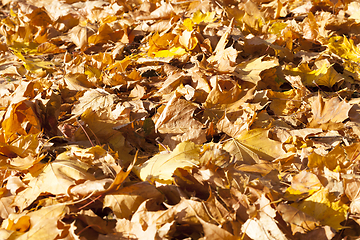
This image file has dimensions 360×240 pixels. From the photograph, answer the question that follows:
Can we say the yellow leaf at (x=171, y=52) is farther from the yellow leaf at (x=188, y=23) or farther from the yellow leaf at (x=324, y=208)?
the yellow leaf at (x=324, y=208)

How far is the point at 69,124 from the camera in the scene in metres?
1.38

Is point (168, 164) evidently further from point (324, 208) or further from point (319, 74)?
point (319, 74)

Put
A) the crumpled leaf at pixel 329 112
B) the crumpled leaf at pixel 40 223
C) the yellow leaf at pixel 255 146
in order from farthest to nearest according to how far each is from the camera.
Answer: the crumpled leaf at pixel 329 112
the yellow leaf at pixel 255 146
the crumpled leaf at pixel 40 223

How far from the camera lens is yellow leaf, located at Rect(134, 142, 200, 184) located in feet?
3.59

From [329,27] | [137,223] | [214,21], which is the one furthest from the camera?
Result: [214,21]

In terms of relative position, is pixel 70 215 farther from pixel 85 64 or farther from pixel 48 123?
pixel 85 64

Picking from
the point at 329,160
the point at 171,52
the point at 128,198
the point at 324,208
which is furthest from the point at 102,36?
the point at 324,208

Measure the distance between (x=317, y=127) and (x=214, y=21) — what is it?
120 centimetres

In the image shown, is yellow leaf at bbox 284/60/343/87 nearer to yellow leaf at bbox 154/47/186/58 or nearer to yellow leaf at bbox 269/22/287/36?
yellow leaf at bbox 269/22/287/36

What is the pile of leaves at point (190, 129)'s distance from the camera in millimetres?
960

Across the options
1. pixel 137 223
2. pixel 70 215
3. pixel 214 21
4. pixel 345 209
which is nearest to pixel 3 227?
pixel 70 215

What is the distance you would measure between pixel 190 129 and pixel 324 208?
62 centimetres

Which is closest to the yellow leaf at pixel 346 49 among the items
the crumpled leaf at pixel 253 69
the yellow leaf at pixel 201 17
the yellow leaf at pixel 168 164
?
the crumpled leaf at pixel 253 69

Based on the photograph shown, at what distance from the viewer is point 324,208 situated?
98cm
